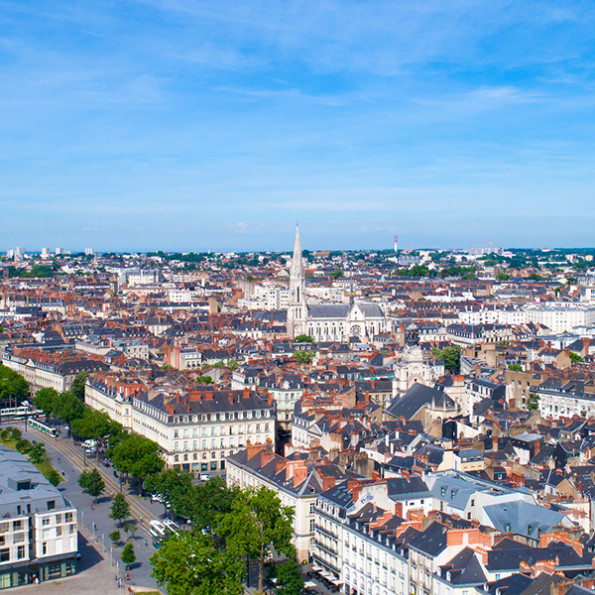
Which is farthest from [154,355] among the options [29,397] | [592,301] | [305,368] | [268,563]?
[592,301]

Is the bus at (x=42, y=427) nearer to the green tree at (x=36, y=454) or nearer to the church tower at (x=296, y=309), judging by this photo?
the green tree at (x=36, y=454)

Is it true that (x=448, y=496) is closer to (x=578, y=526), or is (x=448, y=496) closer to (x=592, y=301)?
(x=578, y=526)

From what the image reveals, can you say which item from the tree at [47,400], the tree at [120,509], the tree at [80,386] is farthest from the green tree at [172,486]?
the tree at [80,386]

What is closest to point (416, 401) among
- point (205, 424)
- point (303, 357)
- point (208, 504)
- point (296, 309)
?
point (205, 424)

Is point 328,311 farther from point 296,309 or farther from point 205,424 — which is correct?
point 205,424

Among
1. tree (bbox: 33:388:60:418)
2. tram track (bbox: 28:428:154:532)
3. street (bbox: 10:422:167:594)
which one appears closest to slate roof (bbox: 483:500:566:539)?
street (bbox: 10:422:167:594)

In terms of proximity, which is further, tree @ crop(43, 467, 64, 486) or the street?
tree @ crop(43, 467, 64, 486)

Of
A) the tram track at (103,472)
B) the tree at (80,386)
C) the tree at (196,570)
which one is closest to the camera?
the tree at (196,570)

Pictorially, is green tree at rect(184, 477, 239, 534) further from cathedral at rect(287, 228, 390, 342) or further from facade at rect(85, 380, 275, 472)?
cathedral at rect(287, 228, 390, 342)
